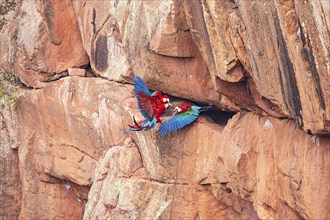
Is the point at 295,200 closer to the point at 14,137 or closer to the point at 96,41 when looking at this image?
the point at 96,41

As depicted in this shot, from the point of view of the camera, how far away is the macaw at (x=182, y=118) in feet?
31.9

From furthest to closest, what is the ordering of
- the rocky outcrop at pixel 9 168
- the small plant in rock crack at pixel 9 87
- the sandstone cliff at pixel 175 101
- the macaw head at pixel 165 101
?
the rocky outcrop at pixel 9 168 < the small plant in rock crack at pixel 9 87 < the macaw head at pixel 165 101 < the sandstone cliff at pixel 175 101

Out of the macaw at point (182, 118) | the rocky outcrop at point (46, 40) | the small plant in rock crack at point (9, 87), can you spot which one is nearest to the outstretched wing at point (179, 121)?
the macaw at point (182, 118)

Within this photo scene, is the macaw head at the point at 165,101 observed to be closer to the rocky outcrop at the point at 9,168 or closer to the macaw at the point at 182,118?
the macaw at the point at 182,118

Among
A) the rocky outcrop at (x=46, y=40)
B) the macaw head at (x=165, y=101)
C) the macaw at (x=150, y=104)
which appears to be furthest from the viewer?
the rocky outcrop at (x=46, y=40)

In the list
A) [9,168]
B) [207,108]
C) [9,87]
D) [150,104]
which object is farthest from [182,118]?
[9,168]

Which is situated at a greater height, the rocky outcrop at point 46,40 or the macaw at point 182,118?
the rocky outcrop at point 46,40

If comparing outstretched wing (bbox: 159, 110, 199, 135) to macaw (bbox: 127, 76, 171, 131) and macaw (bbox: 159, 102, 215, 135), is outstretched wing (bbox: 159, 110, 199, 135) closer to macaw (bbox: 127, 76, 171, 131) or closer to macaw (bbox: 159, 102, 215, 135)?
macaw (bbox: 159, 102, 215, 135)

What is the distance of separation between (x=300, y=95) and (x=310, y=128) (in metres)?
0.26

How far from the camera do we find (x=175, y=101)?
1009 cm

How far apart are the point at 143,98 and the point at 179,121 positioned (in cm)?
42

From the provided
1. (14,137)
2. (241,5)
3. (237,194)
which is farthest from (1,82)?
(241,5)

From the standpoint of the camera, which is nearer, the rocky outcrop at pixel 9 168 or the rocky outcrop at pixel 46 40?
the rocky outcrop at pixel 46 40

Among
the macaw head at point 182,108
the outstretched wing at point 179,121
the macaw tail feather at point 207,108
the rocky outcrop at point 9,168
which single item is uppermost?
the macaw head at point 182,108
